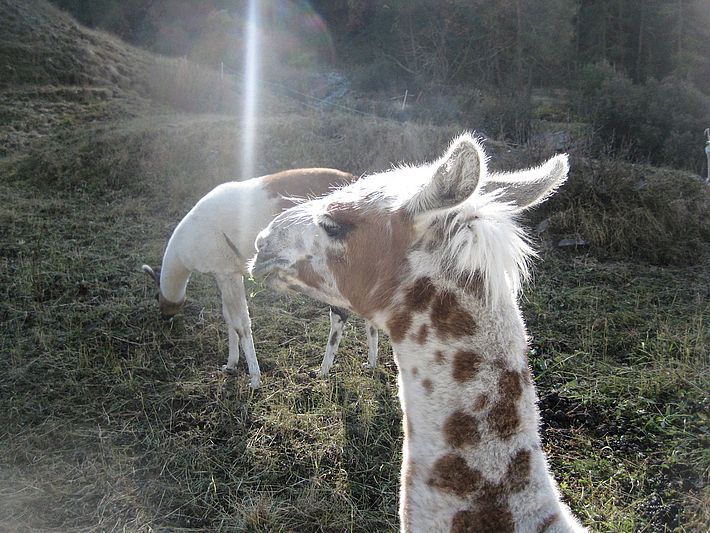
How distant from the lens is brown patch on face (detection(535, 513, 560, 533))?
154 centimetres

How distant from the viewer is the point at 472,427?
62.2 inches

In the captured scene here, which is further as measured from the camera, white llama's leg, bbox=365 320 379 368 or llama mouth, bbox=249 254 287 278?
white llama's leg, bbox=365 320 379 368

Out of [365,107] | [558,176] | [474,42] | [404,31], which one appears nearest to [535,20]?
[474,42]

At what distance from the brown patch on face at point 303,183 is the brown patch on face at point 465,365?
2.59 m

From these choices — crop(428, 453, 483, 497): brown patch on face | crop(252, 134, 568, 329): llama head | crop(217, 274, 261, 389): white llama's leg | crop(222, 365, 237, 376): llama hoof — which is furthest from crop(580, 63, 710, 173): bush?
crop(428, 453, 483, 497): brown patch on face

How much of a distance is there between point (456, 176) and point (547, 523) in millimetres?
1050

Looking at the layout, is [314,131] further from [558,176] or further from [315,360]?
[558,176]

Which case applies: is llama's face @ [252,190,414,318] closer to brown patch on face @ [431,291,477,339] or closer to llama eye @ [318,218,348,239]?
llama eye @ [318,218,348,239]

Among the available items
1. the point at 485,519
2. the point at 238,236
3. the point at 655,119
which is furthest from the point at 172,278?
the point at 655,119

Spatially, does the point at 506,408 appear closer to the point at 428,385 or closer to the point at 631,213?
the point at 428,385

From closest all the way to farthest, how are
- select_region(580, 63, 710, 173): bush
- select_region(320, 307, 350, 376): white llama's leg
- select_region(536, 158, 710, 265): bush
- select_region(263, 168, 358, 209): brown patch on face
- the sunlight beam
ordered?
1. select_region(263, 168, 358, 209): brown patch on face
2. select_region(320, 307, 350, 376): white llama's leg
3. select_region(536, 158, 710, 265): bush
4. the sunlight beam
5. select_region(580, 63, 710, 173): bush

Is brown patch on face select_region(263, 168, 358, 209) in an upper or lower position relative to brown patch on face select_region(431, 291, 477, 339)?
upper

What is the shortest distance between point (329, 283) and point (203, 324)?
12.5 feet

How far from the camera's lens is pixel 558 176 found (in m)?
1.82
